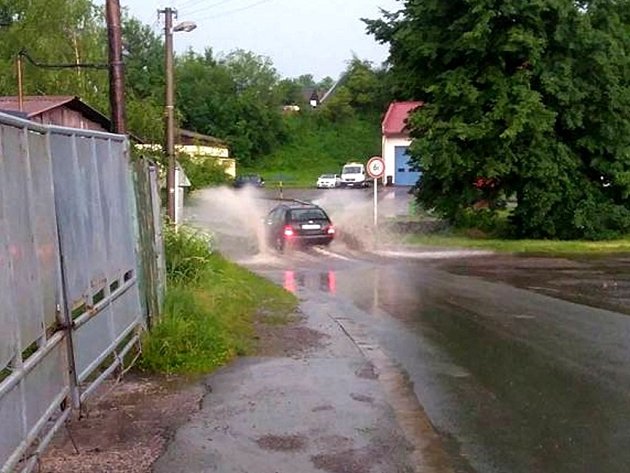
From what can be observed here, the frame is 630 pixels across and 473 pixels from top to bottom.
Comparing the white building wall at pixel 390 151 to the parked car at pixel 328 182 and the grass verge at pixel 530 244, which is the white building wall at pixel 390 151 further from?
the grass verge at pixel 530 244

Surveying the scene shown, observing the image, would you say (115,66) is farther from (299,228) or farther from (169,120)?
(299,228)

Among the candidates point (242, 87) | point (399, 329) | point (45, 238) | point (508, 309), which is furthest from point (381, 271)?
point (242, 87)

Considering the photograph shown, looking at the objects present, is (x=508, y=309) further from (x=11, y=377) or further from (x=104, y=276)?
(x=11, y=377)

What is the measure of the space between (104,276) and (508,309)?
9.34 m

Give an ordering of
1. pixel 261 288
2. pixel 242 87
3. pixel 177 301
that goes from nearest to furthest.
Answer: pixel 177 301 < pixel 261 288 < pixel 242 87

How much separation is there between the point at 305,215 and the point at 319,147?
2292 inches

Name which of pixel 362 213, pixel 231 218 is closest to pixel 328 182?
pixel 362 213

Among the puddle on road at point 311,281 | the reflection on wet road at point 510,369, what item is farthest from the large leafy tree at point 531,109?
the reflection on wet road at point 510,369

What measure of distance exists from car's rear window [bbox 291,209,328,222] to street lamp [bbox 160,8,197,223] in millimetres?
7133

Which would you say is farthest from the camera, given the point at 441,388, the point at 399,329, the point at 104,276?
the point at 399,329

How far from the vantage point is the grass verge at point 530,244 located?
30438 millimetres

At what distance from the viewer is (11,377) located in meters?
4.98

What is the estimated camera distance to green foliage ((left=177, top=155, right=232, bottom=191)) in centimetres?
3603

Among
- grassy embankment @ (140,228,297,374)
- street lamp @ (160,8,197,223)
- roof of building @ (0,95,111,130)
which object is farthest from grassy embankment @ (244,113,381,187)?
grassy embankment @ (140,228,297,374)
